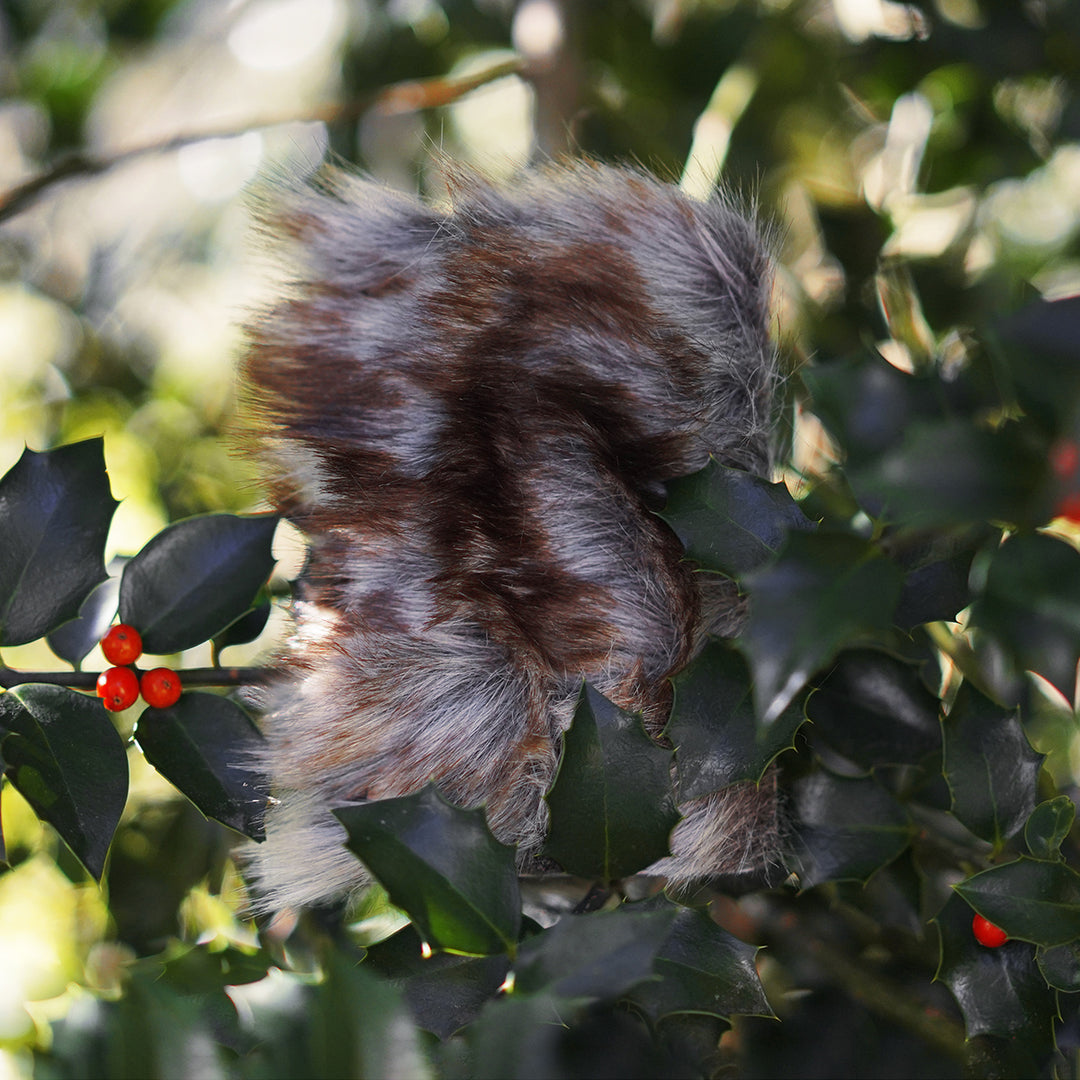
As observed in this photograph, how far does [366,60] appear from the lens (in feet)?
4.04

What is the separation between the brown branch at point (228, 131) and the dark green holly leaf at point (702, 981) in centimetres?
71

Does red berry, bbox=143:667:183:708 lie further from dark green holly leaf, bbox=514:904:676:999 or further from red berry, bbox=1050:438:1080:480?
red berry, bbox=1050:438:1080:480

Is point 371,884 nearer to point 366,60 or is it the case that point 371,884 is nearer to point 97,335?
point 97,335

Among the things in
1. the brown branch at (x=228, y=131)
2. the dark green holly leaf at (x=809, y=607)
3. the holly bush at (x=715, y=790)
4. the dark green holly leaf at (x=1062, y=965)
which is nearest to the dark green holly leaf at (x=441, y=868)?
the holly bush at (x=715, y=790)

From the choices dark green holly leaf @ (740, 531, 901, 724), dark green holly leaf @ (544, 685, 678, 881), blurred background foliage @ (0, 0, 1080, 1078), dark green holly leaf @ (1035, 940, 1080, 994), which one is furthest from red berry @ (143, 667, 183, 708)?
dark green holly leaf @ (1035, 940, 1080, 994)

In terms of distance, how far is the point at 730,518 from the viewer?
0.42m

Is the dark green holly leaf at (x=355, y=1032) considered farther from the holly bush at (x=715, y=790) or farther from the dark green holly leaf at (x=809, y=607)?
the dark green holly leaf at (x=809, y=607)

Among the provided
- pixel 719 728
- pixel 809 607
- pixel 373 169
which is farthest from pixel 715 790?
pixel 373 169

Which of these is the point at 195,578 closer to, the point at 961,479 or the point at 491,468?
the point at 491,468

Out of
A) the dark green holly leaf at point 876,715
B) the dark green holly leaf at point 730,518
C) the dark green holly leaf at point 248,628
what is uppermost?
the dark green holly leaf at point 730,518

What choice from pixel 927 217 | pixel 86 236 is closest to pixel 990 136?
pixel 927 217

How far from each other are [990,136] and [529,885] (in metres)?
0.82

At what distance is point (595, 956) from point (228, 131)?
2.41ft

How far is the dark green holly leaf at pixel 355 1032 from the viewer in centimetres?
28
